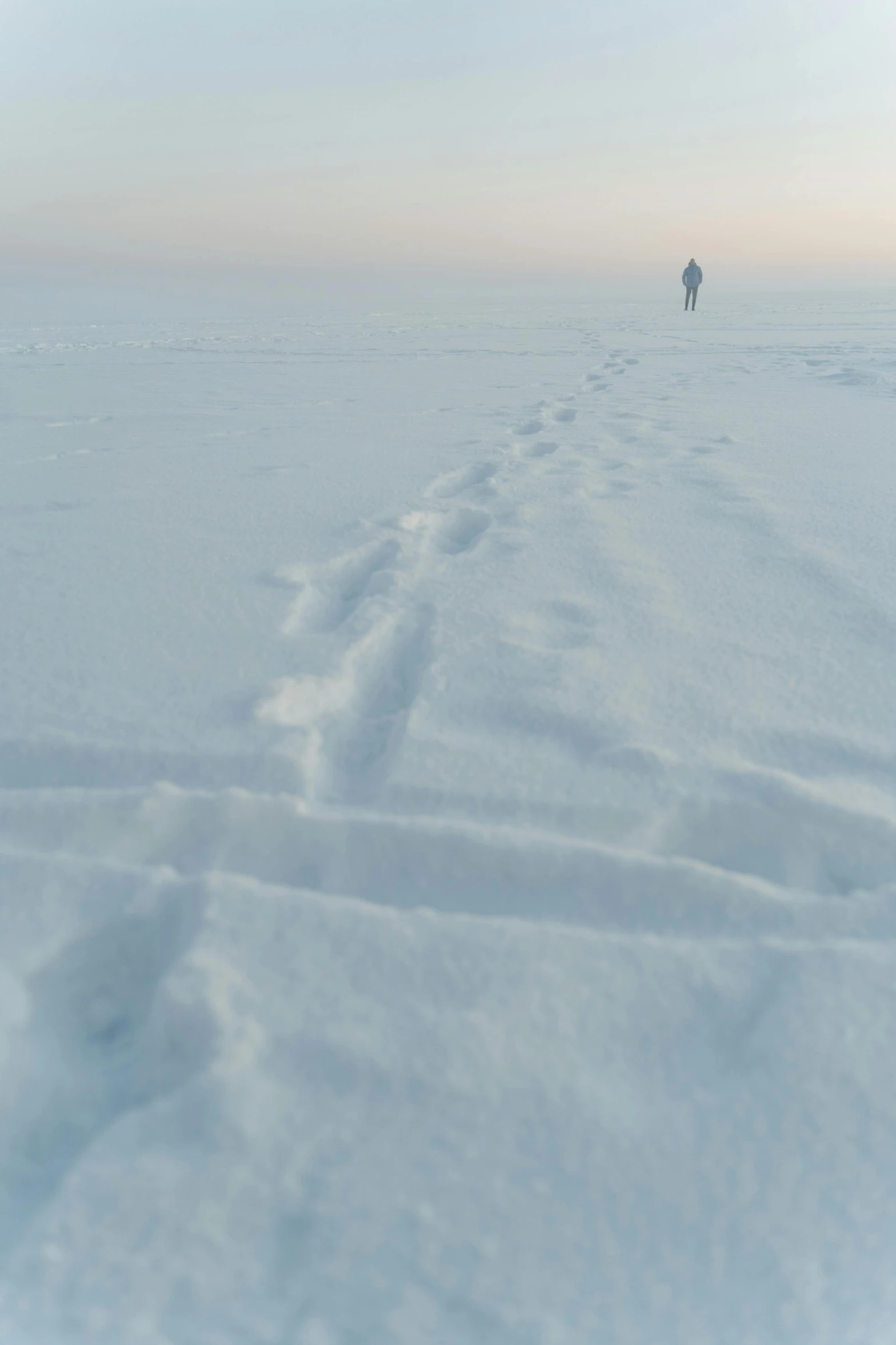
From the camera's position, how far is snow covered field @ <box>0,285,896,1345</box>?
2.31ft

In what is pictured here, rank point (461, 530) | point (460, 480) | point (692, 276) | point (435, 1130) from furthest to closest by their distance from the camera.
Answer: point (692, 276) → point (460, 480) → point (461, 530) → point (435, 1130)

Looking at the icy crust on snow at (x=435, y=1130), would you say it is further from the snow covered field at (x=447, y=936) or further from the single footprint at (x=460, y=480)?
the single footprint at (x=460, y=480)

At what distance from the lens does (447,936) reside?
99 cm

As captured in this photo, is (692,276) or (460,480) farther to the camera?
(692,276)

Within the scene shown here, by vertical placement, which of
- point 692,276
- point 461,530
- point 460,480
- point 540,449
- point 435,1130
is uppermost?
point 692,276

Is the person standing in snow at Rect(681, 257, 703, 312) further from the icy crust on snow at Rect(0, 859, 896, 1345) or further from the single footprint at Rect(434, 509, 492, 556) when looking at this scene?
the icy crust on snow at Rect(0, 859, 896, 1345)

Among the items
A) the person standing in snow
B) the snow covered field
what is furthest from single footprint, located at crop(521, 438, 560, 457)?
the person standing in snow

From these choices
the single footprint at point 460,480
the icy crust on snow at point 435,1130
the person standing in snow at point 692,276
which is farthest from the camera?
the person standing in snow at point 692,276

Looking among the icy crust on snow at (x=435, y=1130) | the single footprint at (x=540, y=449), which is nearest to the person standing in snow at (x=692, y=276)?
the single footprint at (x=540, y=449)

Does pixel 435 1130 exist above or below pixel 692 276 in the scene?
below

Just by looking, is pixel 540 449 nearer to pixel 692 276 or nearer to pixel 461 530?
pixel 461 530

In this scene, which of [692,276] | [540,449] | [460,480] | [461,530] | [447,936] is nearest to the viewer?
[447,936]

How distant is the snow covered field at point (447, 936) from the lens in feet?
2.31

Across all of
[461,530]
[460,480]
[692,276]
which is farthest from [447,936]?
[692,276]
